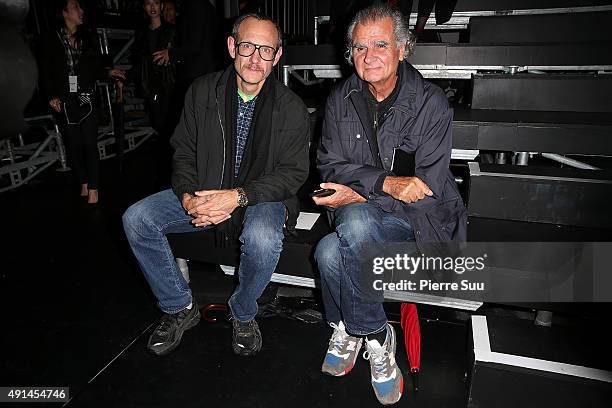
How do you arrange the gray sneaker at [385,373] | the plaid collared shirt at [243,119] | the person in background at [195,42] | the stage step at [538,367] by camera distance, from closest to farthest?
the stage step at [538,367] < the gray sneaker at [385,373] < the plaid collared shirt at [243,119] < the person in background at [195,42]

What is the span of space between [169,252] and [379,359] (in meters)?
0.96

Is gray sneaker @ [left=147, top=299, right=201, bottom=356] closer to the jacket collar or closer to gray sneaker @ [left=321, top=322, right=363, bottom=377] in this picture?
gray sneaker @ [left=321, top=322, right=363, bottom=377]

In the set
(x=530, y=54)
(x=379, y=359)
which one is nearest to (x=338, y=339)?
(x=379, y=359)

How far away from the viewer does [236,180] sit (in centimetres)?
187

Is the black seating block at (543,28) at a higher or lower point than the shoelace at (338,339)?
higher

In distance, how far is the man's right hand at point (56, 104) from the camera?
135 inches

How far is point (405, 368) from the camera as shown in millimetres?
1751

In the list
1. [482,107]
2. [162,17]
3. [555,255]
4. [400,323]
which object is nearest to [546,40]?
[482,107]

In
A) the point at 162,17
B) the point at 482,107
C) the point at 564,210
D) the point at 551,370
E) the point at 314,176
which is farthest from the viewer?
the point at 162,17

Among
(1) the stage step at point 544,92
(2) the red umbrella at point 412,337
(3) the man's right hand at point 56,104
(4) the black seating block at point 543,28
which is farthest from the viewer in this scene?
(3) the man's right hand at point 56,104

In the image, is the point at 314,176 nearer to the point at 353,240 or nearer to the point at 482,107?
the point at 482,107

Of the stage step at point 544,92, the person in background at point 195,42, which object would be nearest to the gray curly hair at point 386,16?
the stage step at point 544,92

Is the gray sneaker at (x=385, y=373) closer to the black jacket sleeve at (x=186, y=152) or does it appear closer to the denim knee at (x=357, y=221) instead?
the denim knee at (x=357, y=221)

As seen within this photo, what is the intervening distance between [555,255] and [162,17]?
3.35 meters
